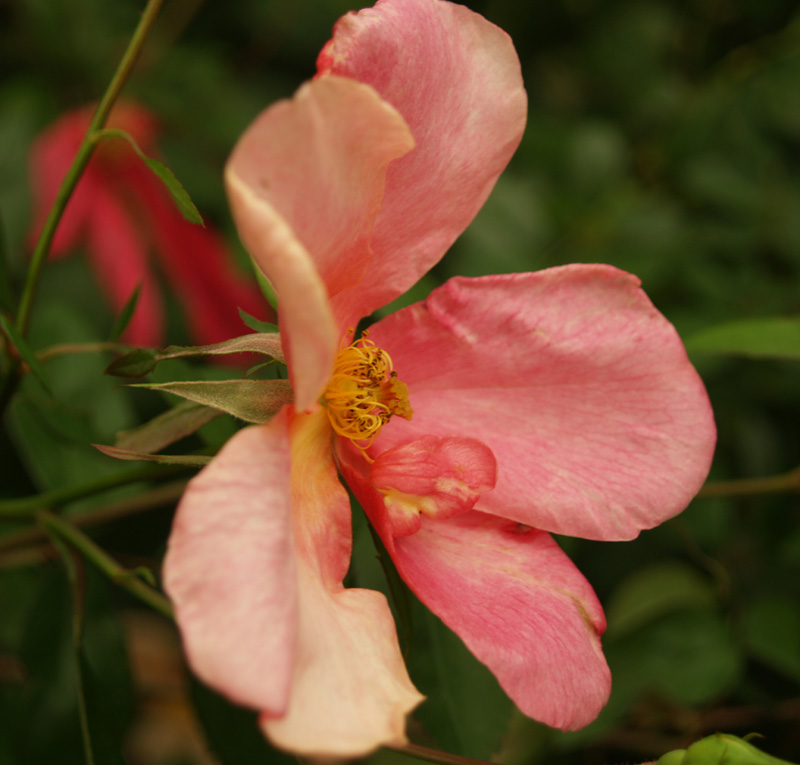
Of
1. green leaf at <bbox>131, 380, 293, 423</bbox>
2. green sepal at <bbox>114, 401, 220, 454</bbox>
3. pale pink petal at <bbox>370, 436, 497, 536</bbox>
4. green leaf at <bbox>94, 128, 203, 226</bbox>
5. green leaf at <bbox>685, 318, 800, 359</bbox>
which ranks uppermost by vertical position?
green leaf at <bbox>94, 128, 203, 226</bbox>

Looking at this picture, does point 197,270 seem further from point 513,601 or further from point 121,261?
point 513,601

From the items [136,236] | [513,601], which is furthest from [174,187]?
[136,236]

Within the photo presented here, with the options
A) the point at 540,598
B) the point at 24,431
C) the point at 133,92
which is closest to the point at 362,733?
the point at 540,598

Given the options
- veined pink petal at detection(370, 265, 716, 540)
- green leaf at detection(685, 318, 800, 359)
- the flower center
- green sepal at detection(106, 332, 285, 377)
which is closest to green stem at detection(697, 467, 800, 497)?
green leaf at detection(685, 318, 800, 359)

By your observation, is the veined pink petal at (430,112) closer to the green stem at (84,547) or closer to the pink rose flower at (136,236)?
the green stem at (84,547)

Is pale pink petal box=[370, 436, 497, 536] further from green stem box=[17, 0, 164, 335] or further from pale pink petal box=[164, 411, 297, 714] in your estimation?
green stem box=[17, 0, 164, 335]

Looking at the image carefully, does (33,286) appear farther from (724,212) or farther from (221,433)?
(724,212)

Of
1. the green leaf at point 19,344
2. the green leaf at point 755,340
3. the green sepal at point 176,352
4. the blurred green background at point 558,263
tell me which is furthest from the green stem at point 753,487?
the green leaf at point 19,344
